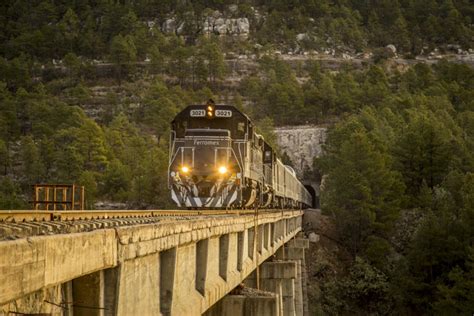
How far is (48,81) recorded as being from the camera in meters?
123

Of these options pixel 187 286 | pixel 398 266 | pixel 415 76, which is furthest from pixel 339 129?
pixel 187 286

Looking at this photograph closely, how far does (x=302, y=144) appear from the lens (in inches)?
3027

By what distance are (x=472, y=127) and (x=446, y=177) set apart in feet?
78.1

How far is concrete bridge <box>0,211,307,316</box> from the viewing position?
11.1ft

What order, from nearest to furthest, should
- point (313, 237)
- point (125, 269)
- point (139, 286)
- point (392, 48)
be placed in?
1. point (125, 269)
2. point (139, 286)
3. point (313, 237)
4. point (392, 48)

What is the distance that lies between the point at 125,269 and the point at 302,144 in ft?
237

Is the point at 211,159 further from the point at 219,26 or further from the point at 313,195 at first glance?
the point at 219,26

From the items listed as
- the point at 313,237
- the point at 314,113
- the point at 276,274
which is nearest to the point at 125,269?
the point at 276,274

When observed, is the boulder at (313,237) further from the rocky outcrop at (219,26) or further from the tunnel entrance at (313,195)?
the rocky outcrop at (219,26)

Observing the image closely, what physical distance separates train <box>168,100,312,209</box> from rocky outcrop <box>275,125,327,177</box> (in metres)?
53.9

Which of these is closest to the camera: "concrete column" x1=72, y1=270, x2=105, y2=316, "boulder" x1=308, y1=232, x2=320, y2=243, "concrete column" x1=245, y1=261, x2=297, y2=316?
"concrete column" x1=72, y1=270, x2=105, y2=316

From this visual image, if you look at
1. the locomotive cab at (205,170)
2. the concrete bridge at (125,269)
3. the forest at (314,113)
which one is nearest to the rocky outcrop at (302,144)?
the forest at (314,113)

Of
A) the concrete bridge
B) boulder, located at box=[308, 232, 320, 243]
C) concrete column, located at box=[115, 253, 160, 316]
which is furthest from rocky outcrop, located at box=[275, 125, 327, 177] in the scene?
concrete column, located at box=[115, 253, 160, 316]

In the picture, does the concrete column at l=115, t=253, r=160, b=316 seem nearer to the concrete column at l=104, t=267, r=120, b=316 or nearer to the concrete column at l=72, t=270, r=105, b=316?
the concrete column at l=104, t=267, r=120, b=316
